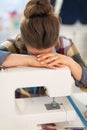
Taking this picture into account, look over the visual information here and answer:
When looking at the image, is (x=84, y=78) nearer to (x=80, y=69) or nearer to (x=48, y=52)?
(x=80, y=69)

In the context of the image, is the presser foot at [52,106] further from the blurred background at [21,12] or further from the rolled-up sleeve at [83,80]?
the blurred background at [21,12]

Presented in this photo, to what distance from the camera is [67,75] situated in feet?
3.29

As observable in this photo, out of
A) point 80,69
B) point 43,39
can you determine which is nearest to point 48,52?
point 43,39

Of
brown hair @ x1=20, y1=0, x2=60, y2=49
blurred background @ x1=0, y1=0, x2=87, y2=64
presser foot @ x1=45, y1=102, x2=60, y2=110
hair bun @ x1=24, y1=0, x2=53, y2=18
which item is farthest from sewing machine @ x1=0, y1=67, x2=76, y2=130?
blurred background @ x1=0, y1=0, x2=87, y2=64

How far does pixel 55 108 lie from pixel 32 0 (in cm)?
47

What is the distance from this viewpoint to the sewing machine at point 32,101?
970 millimetres

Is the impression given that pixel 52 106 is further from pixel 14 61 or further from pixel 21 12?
pixel 21 12

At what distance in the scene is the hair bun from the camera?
110cm

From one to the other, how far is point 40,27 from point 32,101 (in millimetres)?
302

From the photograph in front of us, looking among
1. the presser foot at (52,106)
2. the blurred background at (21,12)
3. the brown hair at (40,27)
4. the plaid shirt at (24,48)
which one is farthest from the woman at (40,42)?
the blurred background at (21,12)

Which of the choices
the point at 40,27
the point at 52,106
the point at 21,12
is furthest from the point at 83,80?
the point at 21,12

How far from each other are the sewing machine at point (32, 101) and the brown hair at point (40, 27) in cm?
12

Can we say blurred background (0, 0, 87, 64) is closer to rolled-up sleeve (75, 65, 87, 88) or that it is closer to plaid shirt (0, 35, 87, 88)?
plaid shirt (0, 35, 87, 88)

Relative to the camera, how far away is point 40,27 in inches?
41.1
